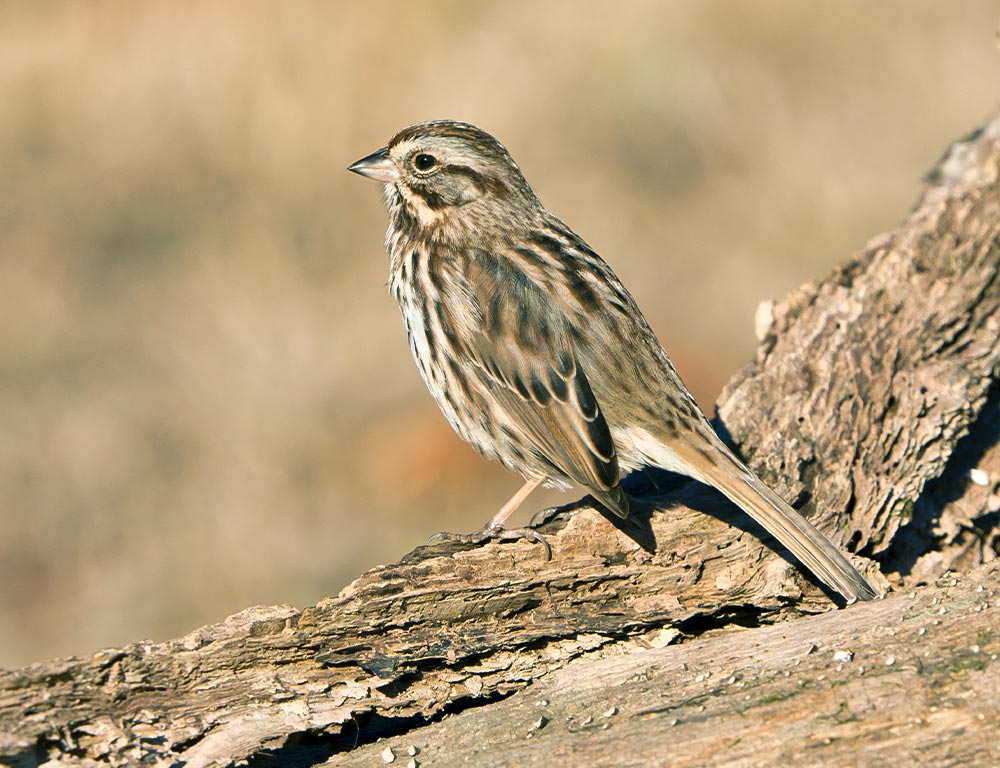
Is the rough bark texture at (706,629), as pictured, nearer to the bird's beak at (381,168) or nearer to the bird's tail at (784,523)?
the bird's tail at (784,523)

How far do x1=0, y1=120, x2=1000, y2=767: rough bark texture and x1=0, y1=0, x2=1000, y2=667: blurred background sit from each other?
3.87 m

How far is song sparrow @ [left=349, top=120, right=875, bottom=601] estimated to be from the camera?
17.6 ft

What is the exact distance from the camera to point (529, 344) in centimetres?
560

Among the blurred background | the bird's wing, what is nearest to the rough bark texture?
the bird's wing

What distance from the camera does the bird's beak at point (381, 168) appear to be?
249 inches

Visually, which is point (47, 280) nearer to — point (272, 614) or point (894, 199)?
point (272, 614)

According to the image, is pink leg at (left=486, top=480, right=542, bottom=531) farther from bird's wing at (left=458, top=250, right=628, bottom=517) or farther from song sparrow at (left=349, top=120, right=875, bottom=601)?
bird's wing at (left=458, top=250, right=628, bottom=517)

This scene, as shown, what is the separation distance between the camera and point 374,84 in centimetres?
1220

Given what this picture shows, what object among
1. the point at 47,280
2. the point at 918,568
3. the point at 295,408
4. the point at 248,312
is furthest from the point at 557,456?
the point at 47,280

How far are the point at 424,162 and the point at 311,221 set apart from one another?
17.3 ft

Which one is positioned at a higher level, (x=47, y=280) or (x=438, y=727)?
(x=47, y=280)

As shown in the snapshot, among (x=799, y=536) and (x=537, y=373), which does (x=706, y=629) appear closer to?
(x=799, y=536)

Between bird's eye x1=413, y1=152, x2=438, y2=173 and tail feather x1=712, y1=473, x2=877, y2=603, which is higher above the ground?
bird's eye x1=413, y1=152, x2=438, y2=173

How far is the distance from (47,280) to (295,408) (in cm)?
267
